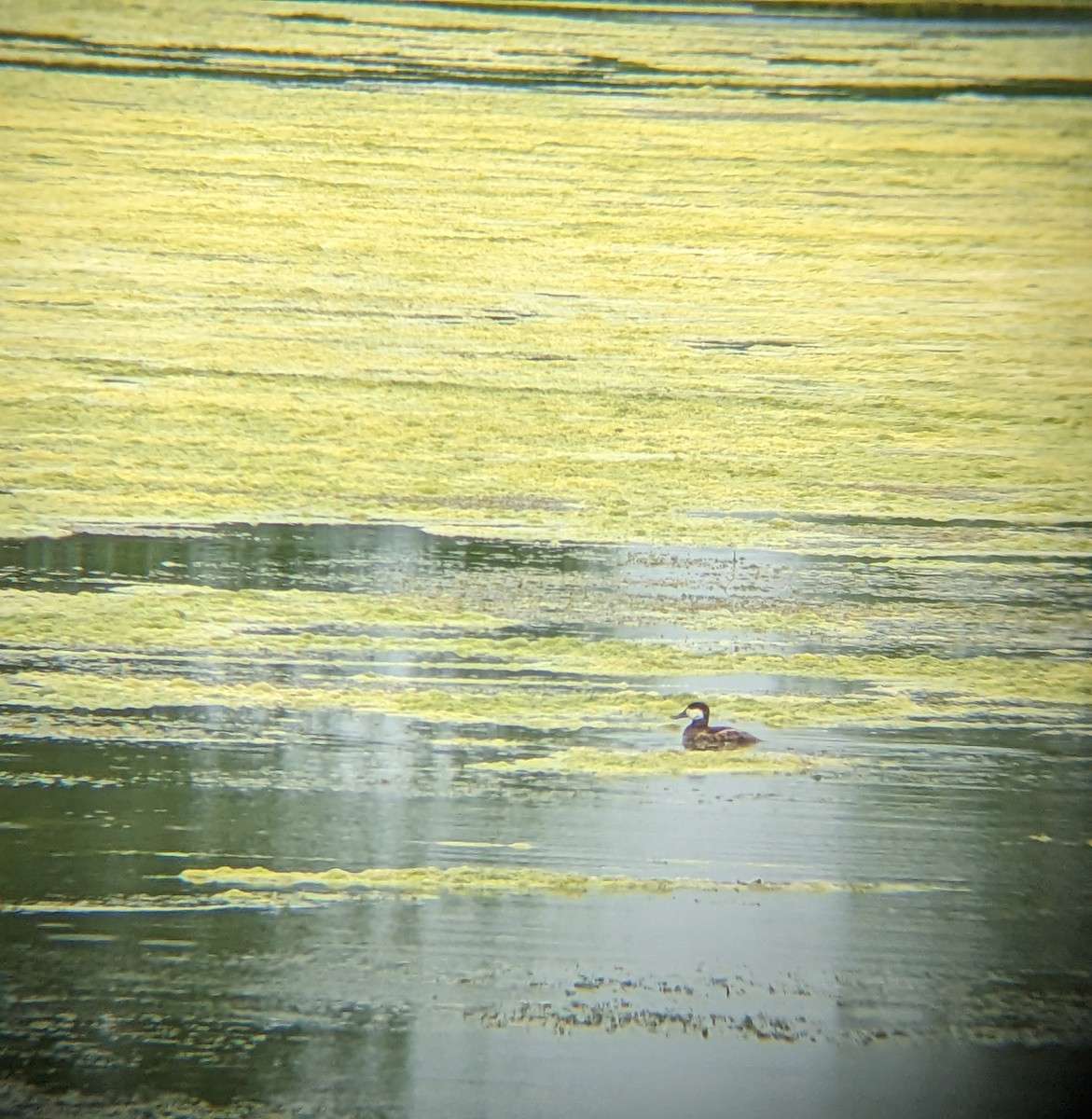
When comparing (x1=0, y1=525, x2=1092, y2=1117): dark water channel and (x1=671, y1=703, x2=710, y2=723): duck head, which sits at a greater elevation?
(x1=671, y1=703, x2=710, y2=723): duck head

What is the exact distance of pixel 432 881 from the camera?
0.62 meters

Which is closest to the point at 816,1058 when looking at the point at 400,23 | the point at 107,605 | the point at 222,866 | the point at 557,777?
the point at 557,777

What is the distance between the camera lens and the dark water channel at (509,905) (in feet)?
1.98

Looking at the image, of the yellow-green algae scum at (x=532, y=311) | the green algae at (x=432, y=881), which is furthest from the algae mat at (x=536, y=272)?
the green algae at (x=432, y=881)

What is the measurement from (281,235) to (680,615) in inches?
15.0

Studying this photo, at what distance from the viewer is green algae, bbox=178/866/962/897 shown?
0.62m

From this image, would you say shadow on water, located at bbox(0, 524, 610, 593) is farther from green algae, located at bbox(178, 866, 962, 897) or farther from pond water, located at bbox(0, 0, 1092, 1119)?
green algae, located at bbox(178, 866, 962, 897)

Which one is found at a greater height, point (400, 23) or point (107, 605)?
point (400, 23)

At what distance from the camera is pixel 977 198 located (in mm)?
699

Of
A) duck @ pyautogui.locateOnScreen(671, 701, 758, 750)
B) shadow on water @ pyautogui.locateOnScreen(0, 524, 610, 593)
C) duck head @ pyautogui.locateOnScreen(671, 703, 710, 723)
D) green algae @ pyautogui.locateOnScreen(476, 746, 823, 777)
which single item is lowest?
green algae @ pyautogui.locateOnScreen(476, 746, 823, 777)

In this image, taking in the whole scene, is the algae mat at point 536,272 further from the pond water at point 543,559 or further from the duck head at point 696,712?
the duck head at point 696,712

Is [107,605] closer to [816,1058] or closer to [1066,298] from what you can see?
[816,1058]

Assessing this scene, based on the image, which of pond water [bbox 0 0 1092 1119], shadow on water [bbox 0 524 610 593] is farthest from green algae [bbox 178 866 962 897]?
shadow on water [bbox 0 524 610 593]

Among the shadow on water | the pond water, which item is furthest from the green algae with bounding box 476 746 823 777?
the shadow on water
